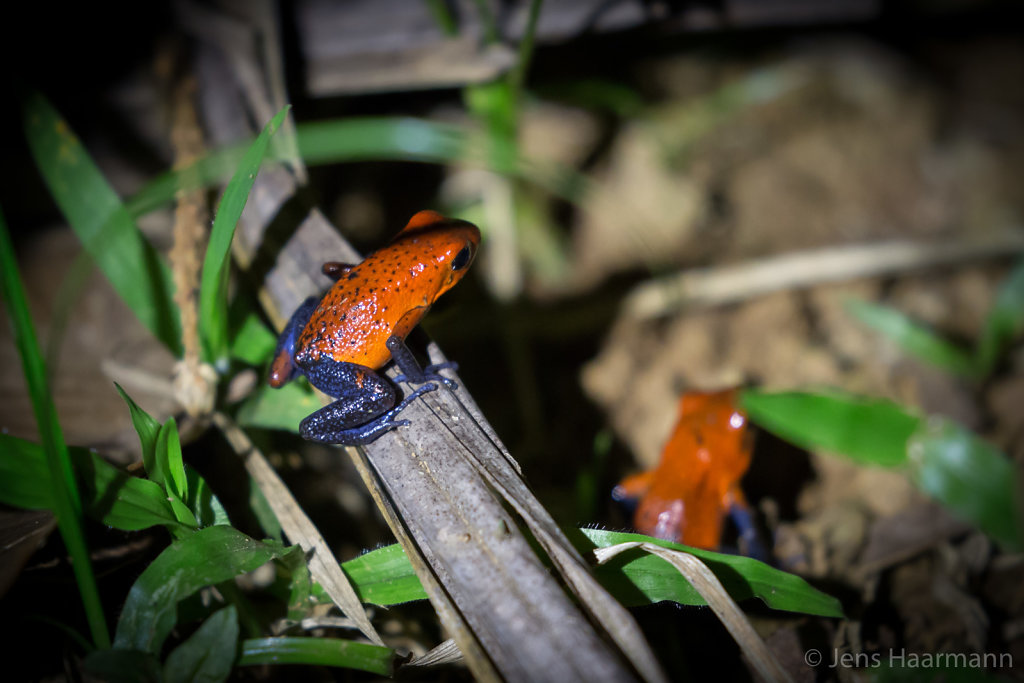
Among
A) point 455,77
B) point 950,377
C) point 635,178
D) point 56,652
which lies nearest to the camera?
point 56,652

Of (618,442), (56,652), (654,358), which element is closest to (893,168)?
(654,358)

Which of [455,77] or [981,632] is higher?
[455,77]

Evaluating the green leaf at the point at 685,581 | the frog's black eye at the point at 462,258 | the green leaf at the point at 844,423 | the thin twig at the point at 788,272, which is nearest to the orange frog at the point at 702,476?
the green leaf at the point at 844,423

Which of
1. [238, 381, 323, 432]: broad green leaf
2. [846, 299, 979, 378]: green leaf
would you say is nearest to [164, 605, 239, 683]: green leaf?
[238, 381, 323, 432]: broad green leaf

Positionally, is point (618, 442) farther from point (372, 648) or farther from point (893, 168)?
point (893, 168)

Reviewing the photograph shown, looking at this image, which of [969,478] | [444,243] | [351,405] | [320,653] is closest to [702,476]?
[969,478]

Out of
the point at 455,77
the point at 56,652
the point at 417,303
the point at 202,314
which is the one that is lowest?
the point at 56,652

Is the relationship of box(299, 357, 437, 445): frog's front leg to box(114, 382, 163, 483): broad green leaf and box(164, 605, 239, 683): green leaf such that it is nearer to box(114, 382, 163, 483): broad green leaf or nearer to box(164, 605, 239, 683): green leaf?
box(114, 382, 163, 483): broad green leaf
